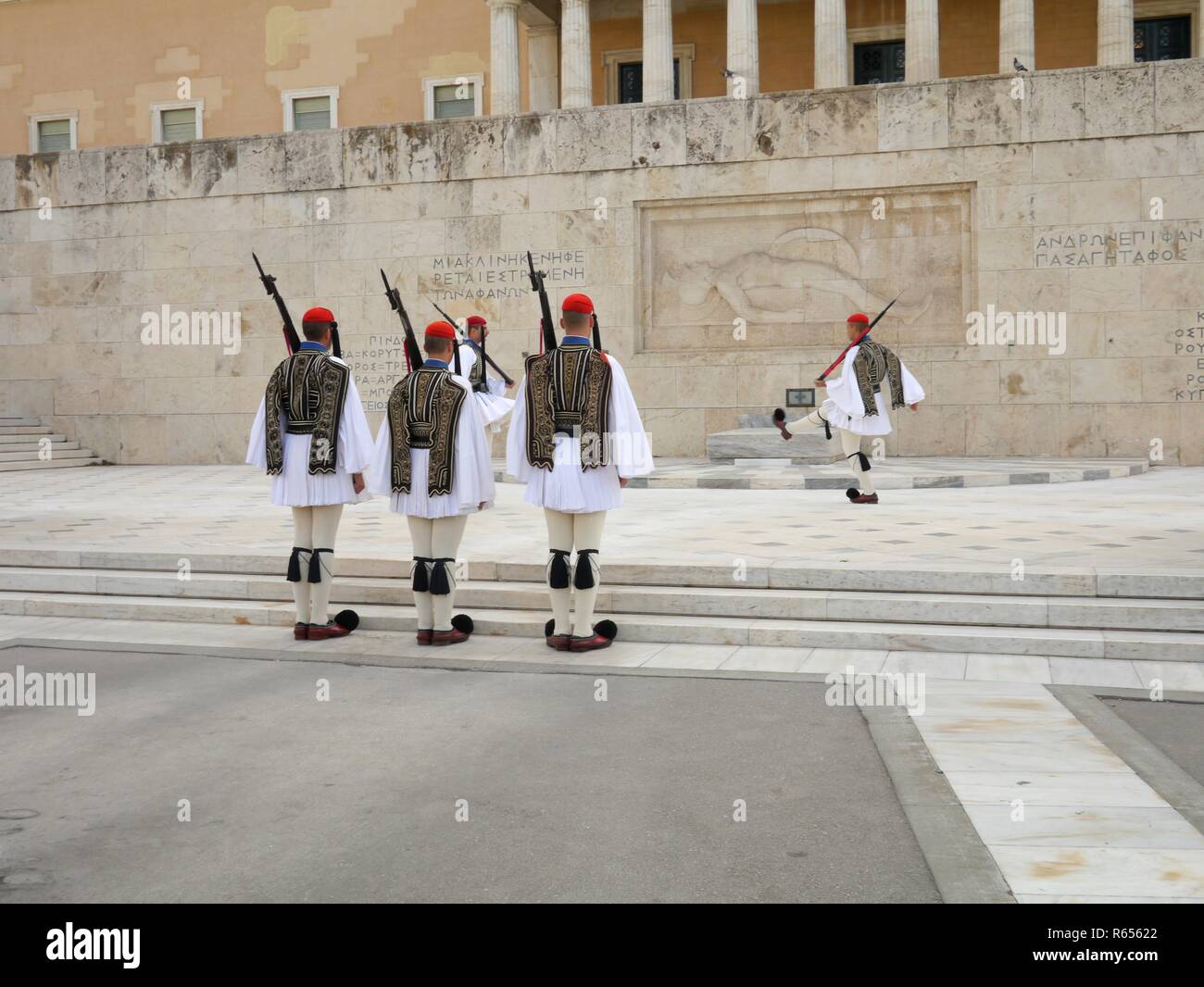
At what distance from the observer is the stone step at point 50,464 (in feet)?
65.9

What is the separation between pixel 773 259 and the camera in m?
19.5

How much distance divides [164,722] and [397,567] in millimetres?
3223

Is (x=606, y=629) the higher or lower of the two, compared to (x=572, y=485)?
lower

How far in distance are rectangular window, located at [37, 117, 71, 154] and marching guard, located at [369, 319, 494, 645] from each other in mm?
31632

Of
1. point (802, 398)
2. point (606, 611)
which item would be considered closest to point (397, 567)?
point (606, 611)

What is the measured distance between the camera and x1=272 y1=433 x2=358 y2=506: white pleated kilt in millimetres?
7672

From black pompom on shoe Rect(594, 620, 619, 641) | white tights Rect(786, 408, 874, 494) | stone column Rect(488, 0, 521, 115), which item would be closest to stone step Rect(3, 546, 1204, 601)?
black pompom on shoe Rect(594, 620, 619, 641)

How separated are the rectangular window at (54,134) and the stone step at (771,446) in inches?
1008

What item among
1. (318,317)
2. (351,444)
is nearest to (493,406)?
(318,317)

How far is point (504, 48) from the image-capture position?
26828 mm

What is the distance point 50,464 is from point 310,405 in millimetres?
15163

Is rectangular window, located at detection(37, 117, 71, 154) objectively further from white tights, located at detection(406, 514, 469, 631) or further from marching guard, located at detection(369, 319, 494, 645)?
white tights, located at detection(406, 514, 469, 631)

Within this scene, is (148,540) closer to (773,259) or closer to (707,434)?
(707,434)

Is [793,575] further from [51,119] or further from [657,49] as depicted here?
[51,119]
